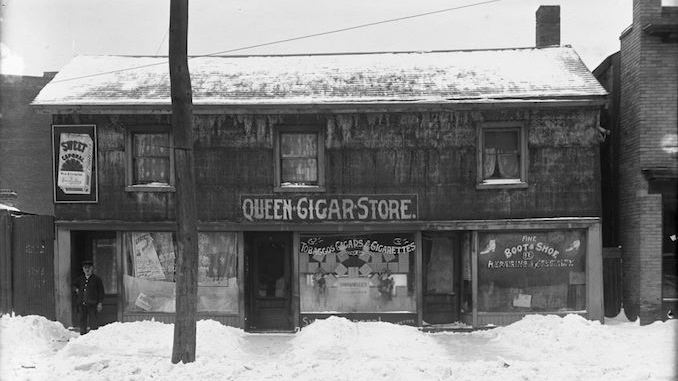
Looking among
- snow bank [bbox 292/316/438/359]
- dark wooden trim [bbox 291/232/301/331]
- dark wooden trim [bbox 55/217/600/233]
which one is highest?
dark wooden trim [bbox 55/217/600/233]

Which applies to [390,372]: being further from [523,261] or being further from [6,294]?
[6,294]

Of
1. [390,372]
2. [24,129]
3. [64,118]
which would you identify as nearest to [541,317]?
[390,372]

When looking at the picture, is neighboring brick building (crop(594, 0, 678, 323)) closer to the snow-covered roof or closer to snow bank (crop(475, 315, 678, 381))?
snow bank (crop(475, 315, 678, 381))

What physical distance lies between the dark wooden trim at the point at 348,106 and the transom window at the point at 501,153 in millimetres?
684

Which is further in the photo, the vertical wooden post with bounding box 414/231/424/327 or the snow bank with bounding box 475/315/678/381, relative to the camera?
the vertical wooden post with bounding box 414/231/424/327

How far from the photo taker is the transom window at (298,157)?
13.8 meters

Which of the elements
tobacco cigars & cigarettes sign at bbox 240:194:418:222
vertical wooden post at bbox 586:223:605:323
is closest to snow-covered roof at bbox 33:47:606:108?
tobacco cigars & cigarettes sign at bbox 240:194:418:222

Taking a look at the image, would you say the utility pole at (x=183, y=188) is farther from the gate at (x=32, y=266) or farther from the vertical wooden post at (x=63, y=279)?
the gate at (x=32, y=266)

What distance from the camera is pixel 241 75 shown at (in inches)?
599

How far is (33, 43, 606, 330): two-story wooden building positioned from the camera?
13.6 m

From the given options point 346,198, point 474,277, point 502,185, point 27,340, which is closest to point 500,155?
point 502,185

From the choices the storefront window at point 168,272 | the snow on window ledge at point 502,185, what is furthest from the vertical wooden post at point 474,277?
the storefront window at point 168,272

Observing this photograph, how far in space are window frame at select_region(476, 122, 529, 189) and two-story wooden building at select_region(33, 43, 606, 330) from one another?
0.11 ft

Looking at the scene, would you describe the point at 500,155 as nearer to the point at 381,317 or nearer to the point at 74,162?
the point at 381,317
